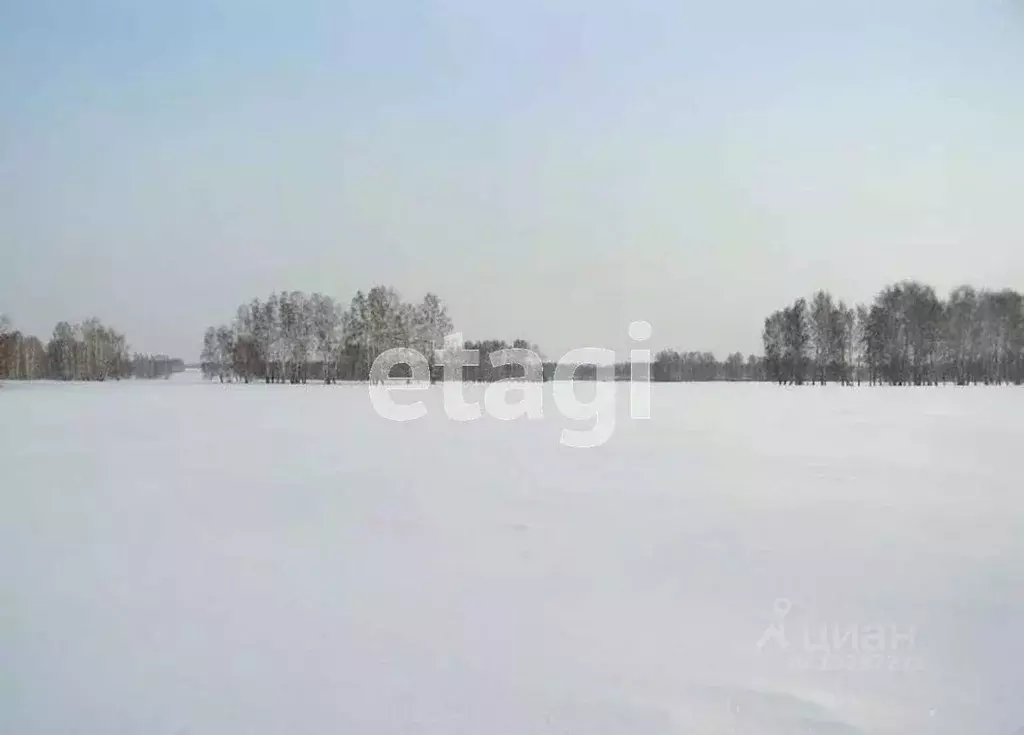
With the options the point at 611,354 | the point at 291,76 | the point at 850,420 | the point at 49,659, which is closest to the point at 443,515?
the point at 49,659

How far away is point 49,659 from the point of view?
176 centimetres

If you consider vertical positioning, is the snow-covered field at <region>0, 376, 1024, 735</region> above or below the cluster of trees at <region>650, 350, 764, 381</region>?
below

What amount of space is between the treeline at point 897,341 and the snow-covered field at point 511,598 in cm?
1225

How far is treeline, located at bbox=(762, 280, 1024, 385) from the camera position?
15.0 m

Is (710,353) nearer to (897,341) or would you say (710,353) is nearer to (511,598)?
(897,341)

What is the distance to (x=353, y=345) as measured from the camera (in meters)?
22.5

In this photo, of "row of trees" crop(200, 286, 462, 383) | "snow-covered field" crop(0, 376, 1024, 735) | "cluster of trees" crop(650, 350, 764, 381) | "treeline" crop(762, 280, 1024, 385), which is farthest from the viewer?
"cluster of trees" crop(650, 350, 764, 381)

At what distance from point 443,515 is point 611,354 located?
6.73 metres

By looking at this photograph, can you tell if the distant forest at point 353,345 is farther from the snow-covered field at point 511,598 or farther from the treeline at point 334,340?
the snow-covered field at point 511,598

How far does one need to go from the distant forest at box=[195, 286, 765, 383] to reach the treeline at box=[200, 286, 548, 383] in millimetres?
31

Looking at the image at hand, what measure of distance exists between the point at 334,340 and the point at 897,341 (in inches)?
753

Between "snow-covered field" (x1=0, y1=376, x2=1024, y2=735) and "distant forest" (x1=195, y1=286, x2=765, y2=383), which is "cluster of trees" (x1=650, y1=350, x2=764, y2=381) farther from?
"snow-covered field" (x1=0, y1=376, x2=1024, y2=735)

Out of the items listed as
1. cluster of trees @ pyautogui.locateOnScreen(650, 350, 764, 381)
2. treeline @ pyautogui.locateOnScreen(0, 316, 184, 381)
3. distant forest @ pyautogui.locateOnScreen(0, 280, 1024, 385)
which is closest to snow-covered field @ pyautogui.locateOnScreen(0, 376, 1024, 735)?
treeline @ pyautogui.locateOnScreen(0, 316, 184, 381)

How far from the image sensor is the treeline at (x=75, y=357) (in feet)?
24.9
